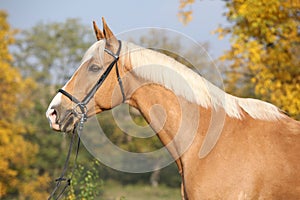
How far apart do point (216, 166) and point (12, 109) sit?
44.8 ft

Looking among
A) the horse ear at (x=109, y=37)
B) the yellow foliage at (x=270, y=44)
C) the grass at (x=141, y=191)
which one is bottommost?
the grass at (x=141, y=191)

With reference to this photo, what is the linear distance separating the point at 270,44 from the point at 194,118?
4694 millimetres

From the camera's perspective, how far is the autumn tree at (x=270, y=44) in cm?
766

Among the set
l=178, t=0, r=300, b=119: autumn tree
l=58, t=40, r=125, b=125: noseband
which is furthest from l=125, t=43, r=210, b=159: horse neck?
l=178, t=0, r=300, b=119: autumn tree

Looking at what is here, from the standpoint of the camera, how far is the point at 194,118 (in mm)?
4398

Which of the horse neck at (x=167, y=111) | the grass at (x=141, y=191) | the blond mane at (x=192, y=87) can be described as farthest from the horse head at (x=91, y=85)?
the grass at (x=141, y=191)

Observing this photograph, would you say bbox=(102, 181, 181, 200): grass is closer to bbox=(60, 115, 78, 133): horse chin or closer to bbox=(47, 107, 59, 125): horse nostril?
bbox=(60, 115, 78, 133): horse chin

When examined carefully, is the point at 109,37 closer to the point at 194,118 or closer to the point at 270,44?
the point at 194,118

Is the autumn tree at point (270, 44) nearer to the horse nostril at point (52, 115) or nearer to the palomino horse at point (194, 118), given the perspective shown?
the palomino horse at point (194, 118)

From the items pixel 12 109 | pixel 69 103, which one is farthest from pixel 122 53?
pixel 12 109

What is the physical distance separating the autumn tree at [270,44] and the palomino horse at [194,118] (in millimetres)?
3479

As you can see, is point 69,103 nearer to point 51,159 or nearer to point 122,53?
point 122,53

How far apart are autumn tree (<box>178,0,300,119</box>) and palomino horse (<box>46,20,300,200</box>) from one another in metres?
3.48

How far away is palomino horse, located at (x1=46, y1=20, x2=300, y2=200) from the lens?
4.04 meters
